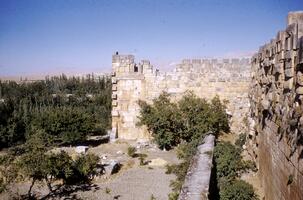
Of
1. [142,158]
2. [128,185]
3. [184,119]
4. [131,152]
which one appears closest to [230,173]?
A: [128,185]

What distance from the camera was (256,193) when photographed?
26.5 ft

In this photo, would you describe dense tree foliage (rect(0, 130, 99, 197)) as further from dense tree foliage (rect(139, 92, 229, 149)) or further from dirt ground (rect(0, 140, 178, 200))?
dense tree foliage (rect(139, 92, 229, 149))

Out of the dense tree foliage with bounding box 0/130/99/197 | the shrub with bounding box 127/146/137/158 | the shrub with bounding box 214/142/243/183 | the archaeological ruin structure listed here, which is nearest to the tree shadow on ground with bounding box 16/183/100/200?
the dense tree foliage with bounding box 0/130/99/197

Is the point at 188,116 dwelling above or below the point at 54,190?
above

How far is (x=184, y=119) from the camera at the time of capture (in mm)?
14820

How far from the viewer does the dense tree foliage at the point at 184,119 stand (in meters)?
14.4

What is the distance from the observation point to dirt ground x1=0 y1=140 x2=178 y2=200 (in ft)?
33.8

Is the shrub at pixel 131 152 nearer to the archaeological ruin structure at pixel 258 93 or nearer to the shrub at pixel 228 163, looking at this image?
the archaeological ruin structure at pixel 258 93

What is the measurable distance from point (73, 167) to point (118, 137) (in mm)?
5149

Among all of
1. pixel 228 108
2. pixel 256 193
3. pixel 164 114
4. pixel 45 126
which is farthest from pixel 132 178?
pixel 45 126

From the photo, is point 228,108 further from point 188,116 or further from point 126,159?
point 126,159

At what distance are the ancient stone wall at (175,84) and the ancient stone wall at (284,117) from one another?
7379mm

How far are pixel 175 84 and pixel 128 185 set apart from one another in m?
6.29

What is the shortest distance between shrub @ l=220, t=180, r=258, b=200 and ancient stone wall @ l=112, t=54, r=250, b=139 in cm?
768
